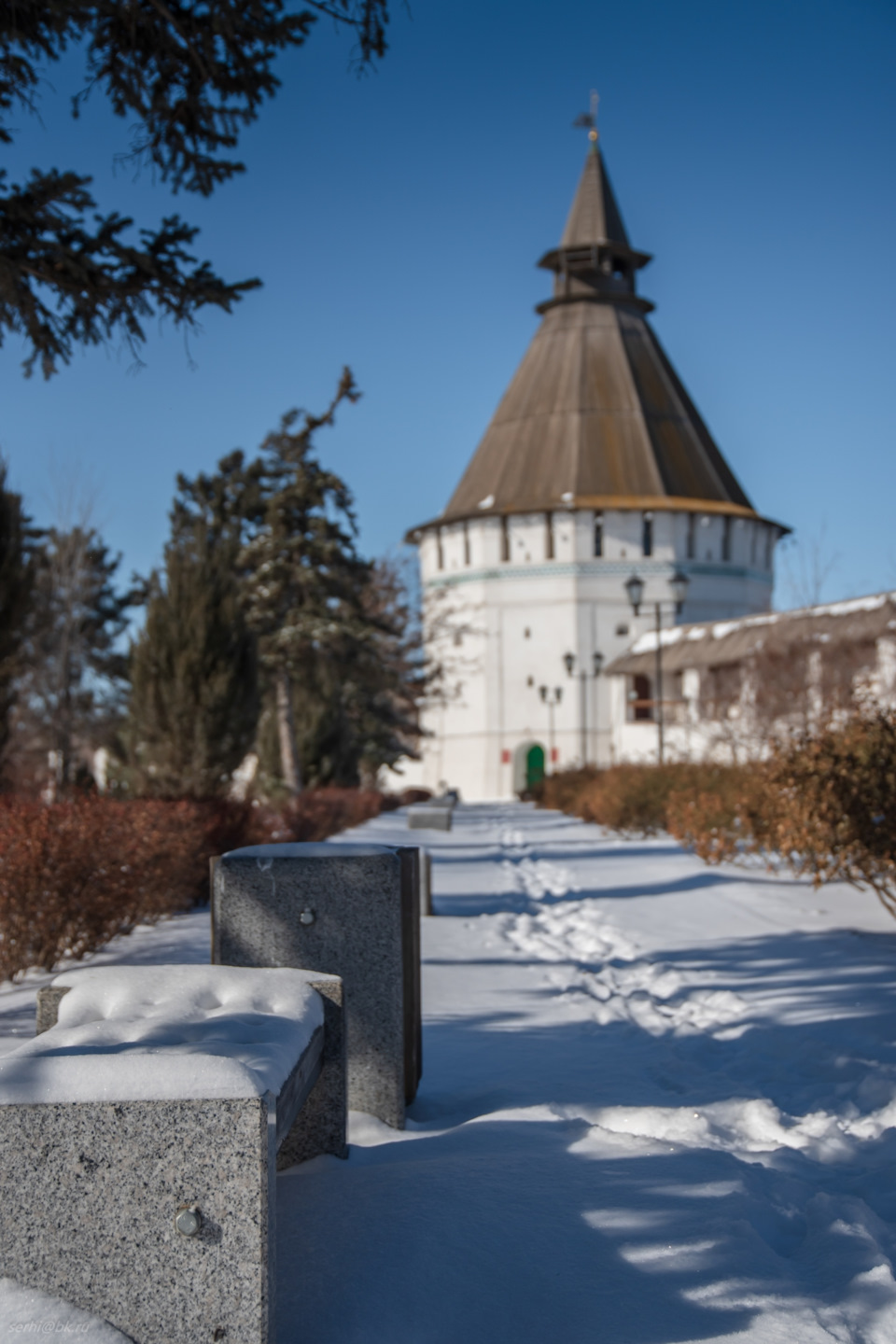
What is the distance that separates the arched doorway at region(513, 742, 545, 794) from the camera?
55.6m

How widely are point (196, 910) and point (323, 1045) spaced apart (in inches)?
332

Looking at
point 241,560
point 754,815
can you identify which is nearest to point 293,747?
point 241,560

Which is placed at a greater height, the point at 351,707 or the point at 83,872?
the point at 351,707

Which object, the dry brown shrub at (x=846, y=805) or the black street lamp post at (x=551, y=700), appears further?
the black street lamp post at (x=551, y=700)

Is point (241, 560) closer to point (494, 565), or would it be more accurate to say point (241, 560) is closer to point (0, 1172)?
point (0, 1172)

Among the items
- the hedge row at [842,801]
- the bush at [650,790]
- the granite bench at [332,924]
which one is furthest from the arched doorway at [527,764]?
the granite bench at [332,924]

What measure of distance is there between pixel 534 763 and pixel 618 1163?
5263 centimetres

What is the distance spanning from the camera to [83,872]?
26.6 ft

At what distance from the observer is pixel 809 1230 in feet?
11.6

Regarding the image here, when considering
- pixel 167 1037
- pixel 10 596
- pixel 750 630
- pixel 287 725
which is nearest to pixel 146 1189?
pixel 167 1037

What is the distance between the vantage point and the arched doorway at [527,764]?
55.6 meters

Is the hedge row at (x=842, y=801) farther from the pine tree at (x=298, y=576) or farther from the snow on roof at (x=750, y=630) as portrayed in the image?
the snow on roof at (x=750, y=630)

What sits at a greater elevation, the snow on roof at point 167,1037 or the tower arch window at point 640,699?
Answer: the tower arch window at point 640,699

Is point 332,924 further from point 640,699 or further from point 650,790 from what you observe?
point 640,699
